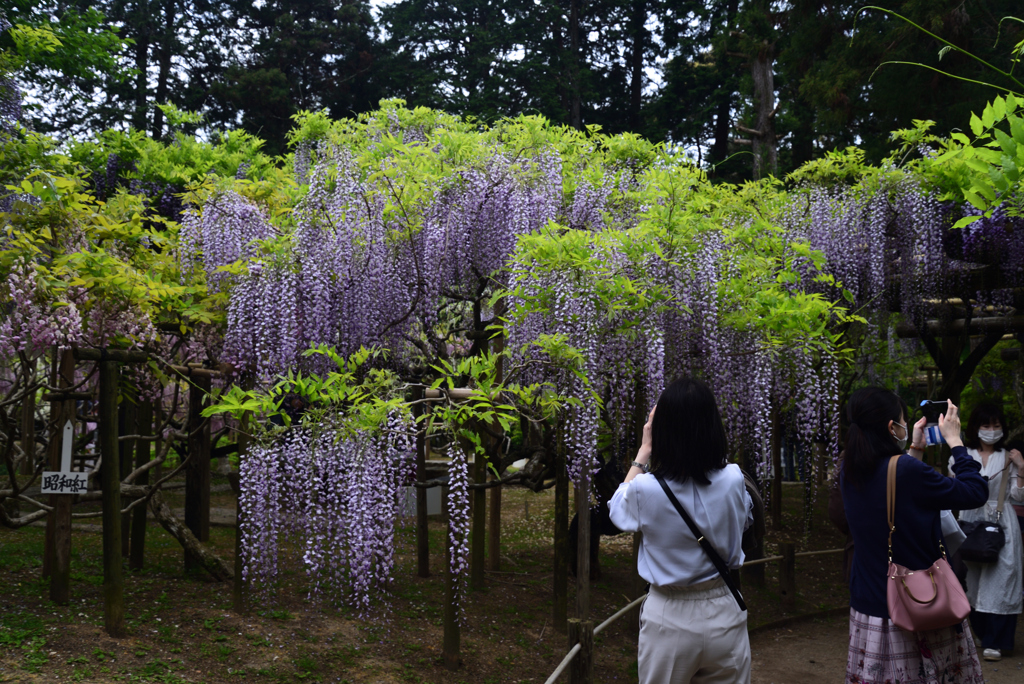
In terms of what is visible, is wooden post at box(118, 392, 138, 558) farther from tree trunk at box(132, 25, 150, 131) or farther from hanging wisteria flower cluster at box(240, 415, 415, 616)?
tree trunk at box(132, 25, 150, 131)

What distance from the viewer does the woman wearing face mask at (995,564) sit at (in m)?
5.22

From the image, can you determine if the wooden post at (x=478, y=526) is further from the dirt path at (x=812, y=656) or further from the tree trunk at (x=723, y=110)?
the tree trunk at (x=723, y=110)

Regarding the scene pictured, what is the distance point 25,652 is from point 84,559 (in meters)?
2.46

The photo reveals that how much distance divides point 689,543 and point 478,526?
411 cm

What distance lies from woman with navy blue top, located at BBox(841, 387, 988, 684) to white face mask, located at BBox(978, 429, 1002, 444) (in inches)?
110

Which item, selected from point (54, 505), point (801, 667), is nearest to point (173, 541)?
point (54, 505)

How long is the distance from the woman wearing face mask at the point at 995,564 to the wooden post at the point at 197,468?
18.4ft

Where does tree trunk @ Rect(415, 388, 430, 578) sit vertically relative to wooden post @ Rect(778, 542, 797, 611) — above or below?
above

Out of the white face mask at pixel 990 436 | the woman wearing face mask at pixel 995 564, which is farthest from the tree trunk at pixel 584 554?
the white face mask at pixel 990 436

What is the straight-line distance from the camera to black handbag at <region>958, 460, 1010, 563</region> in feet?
17.1

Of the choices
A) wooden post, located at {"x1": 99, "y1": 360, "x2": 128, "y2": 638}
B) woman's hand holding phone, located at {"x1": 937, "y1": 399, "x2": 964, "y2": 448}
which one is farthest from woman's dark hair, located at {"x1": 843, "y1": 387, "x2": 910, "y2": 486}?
wooden post, located at {"x1": 99, "y1": 360, "x2": 128, "y2": 638}

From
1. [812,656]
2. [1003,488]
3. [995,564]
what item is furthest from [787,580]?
[1003,488]

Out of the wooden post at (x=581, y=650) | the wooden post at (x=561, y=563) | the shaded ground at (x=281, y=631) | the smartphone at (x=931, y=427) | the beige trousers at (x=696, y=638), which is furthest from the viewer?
the wooden post at (x=561, y=563)

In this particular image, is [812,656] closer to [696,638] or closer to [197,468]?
[696,638]
